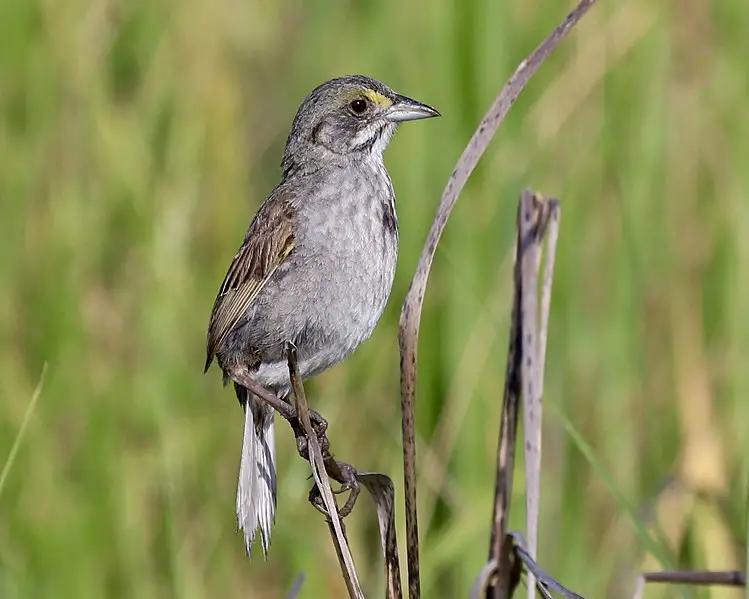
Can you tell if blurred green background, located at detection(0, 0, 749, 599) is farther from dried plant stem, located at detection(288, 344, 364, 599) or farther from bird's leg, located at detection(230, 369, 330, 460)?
dried plant stem, located at detection(288, 344, 364, 599)

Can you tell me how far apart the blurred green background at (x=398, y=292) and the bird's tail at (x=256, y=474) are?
1.52ft

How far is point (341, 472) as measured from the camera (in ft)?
7.59

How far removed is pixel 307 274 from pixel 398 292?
3.74ft

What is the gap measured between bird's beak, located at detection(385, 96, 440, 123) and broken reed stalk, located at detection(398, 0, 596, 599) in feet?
3.41

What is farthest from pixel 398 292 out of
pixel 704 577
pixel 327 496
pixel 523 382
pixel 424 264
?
pixel 424 264

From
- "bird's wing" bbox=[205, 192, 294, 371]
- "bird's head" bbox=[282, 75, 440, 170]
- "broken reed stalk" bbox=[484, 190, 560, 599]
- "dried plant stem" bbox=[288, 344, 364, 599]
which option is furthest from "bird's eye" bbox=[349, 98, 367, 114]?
"dried plant stem" bbox=[288, 344, 364, 599]

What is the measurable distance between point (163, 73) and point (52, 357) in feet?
3.38

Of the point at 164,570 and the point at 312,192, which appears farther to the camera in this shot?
the point at 164,570

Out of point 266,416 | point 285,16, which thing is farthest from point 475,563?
point 285,16

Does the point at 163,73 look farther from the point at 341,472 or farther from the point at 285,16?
the point at 341,472

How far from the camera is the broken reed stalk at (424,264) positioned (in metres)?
1.99

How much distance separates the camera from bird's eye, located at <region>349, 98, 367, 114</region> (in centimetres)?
324

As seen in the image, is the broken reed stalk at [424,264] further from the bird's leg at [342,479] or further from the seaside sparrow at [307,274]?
the seaside sparrow at [307,274]

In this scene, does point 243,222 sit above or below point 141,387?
above
